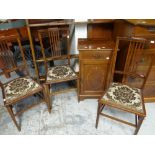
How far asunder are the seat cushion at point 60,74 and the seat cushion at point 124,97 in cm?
48

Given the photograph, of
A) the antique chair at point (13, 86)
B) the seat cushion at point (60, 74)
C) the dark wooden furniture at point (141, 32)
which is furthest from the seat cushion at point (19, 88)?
the dark wooden furniture at point (141, 32)

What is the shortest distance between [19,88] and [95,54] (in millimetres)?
930

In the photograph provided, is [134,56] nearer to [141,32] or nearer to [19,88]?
[141,32]

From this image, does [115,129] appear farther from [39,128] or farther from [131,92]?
[39,128]

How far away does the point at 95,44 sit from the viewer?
1.83 metres

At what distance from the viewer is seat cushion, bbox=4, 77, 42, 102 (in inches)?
68.0

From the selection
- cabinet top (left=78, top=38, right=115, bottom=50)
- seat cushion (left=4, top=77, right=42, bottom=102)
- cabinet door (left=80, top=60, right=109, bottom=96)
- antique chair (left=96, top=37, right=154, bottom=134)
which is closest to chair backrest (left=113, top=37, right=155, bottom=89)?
antique chair (left=96, top=37, right=154, bottom=134)

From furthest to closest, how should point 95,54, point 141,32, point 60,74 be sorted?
point 60,74 → point 95,54 → point 141,32

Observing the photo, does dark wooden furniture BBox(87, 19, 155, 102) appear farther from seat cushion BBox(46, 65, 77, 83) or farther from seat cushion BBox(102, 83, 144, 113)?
seat cushion BBox(46, 65, 77, 83)

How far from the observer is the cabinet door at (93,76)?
73.6 inches

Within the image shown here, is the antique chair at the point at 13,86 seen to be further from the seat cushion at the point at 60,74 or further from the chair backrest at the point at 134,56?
the chair backrest at the point at 134,56

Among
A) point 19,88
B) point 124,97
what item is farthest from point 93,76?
point 19,88
